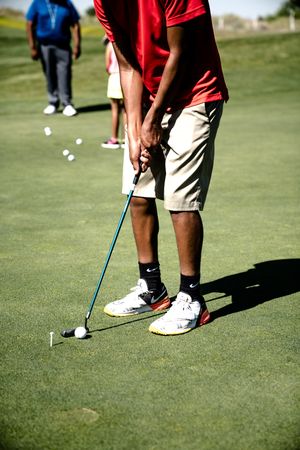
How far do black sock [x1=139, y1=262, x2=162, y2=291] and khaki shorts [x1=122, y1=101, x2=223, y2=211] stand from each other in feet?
1.69

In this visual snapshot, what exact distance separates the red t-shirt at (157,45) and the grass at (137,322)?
3.94ft

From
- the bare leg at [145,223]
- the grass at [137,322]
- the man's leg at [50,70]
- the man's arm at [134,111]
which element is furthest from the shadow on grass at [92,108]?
the man's arm at [134,111]

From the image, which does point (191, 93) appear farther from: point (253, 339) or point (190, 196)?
point (253, 339)

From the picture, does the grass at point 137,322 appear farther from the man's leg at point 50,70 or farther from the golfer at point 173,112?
the man's leg at point 50,70

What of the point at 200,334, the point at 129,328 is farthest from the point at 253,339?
the point at 129,328

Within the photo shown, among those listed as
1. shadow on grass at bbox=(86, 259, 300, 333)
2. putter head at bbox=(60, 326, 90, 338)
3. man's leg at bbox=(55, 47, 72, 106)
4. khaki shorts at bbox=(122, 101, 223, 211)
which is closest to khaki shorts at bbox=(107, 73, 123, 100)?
man's leg at bbox=(55, 47, 72, 106)

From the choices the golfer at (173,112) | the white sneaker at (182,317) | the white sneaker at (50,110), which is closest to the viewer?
the golfer at (173,112)

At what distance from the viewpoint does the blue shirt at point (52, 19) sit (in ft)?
46.4

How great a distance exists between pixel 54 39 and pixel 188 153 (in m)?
10.6

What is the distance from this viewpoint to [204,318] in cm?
426

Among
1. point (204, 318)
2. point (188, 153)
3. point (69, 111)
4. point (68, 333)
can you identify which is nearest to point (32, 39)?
point (69, 111)

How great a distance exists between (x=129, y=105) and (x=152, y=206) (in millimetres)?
599

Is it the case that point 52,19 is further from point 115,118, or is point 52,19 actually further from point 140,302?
point 140,302

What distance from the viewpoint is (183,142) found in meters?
4.13
